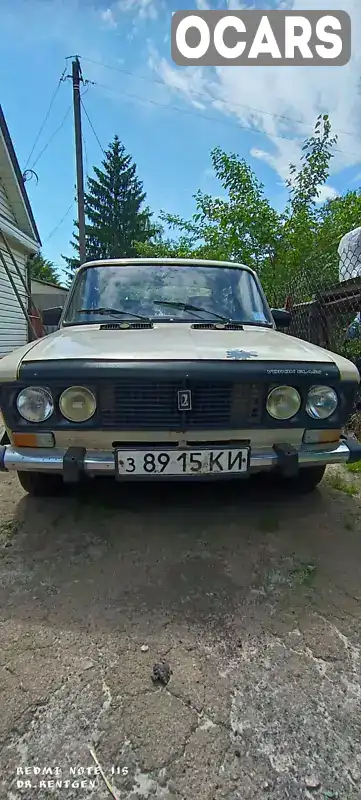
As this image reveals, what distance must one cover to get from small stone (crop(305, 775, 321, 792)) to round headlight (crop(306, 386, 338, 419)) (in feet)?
4.74

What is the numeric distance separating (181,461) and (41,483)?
104 centimetres

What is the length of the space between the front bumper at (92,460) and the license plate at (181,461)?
38 millimetres

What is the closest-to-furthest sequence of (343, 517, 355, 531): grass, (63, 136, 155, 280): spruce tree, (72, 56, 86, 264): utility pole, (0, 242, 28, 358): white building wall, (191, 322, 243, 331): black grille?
(343, 517, 355, 531): grass → (191, 322, 243, 331): black grille → (0, 242, 28, 358): white building wall → (72, 56, 86, 264): utility pole → (63, 136, 155, 280): spruce tree

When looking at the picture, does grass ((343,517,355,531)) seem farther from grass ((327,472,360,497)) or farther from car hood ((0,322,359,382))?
car hood ((0,322,359,382))

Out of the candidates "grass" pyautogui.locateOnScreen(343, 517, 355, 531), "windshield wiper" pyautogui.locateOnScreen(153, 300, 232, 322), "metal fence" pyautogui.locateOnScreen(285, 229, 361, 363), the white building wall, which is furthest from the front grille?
the white building wall

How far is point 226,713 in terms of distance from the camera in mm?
1299

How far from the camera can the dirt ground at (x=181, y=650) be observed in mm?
1137

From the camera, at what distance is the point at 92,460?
2035 mm

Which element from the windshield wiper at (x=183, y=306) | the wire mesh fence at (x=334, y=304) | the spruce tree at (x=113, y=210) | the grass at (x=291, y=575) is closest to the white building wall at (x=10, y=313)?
the wire mesh fence at (x=334, y=304)

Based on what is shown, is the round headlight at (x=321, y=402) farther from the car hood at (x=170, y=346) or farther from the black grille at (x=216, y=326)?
the black grille at (x=216, y=326)

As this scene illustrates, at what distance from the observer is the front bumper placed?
202cm

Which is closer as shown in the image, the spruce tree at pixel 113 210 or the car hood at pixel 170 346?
the car hood at pixel 170 346

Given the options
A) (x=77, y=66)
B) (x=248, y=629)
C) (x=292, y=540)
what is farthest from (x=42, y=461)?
Answer: (x=77, y=66)

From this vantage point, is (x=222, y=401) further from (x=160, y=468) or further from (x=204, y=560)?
(x=204, y=560)
